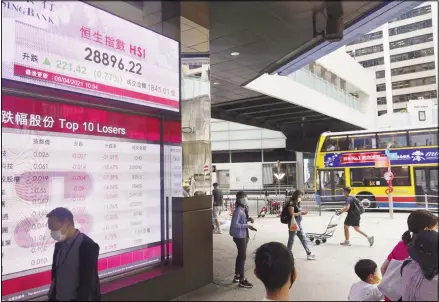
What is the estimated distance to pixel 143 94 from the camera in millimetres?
3736

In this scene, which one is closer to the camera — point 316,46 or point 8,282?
point 8,282

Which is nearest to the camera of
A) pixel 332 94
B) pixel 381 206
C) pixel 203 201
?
pixel 203 201

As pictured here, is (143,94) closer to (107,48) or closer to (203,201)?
(107,48)

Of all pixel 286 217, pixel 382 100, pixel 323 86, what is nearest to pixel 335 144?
pixel 323 86

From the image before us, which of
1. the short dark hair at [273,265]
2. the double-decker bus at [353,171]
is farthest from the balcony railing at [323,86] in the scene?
the short dark hair at [273,265]

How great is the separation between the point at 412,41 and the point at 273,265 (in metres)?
1.40

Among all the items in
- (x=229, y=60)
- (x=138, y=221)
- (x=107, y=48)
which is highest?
(x=229, y=60)

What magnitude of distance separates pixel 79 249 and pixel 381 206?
10.8 metres

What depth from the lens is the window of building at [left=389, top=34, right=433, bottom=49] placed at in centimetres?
150

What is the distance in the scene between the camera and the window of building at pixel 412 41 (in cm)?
150

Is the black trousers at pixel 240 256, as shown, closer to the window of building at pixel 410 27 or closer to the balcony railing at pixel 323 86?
the window of building at pixel 410 27

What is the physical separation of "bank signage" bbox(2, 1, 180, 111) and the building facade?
1464 millimetres

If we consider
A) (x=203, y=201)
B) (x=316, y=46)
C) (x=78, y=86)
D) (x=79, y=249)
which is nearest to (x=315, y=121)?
(x=316, y=46)

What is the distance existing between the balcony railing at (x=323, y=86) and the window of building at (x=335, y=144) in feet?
6.79
